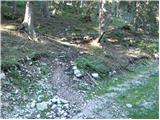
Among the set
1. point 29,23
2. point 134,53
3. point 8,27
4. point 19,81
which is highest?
point 29,23

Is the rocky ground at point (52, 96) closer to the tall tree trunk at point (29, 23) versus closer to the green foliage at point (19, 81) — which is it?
the green foliage at point (19, 81)

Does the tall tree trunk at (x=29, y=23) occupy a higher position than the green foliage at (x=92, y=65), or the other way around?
the tall tree trunk at (x=29, y=23)

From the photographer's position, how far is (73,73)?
1889 centimetres

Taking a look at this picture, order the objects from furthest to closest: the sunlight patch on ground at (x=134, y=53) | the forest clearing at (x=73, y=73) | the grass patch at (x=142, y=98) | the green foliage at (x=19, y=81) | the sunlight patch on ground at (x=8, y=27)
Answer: the sunlight patch on ground at (x=134, y=53) < the sunlight patch on ground at (x=8, y=27) < the green foliage at (x=19, y=81) < the grass patch at (x=142, y=98) < the forest clearing at (x=73, y=73)

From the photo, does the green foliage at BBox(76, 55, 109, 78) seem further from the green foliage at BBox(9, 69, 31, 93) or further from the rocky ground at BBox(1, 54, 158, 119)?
the green foliage at BBox(9, 69, 31, 93)

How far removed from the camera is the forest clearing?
589 inches

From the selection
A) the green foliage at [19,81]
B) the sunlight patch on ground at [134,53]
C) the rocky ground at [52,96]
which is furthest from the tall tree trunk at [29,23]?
the sunlight patch on ground at [134,53]

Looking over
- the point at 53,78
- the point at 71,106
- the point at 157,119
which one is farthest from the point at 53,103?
the point at 157,119

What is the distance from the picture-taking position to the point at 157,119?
1455 cm

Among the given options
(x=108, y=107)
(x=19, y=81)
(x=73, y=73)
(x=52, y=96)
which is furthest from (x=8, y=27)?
(x=108, y=107)

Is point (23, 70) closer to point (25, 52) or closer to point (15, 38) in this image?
point (25, 52)

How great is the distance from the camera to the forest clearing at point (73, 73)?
14.9 metres

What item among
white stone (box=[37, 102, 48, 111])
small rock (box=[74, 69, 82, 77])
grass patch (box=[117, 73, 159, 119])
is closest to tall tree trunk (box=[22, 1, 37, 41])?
small rock (box=[74, 69, 82, 77])

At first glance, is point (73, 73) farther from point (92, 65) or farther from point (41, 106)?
point (41, 106)
